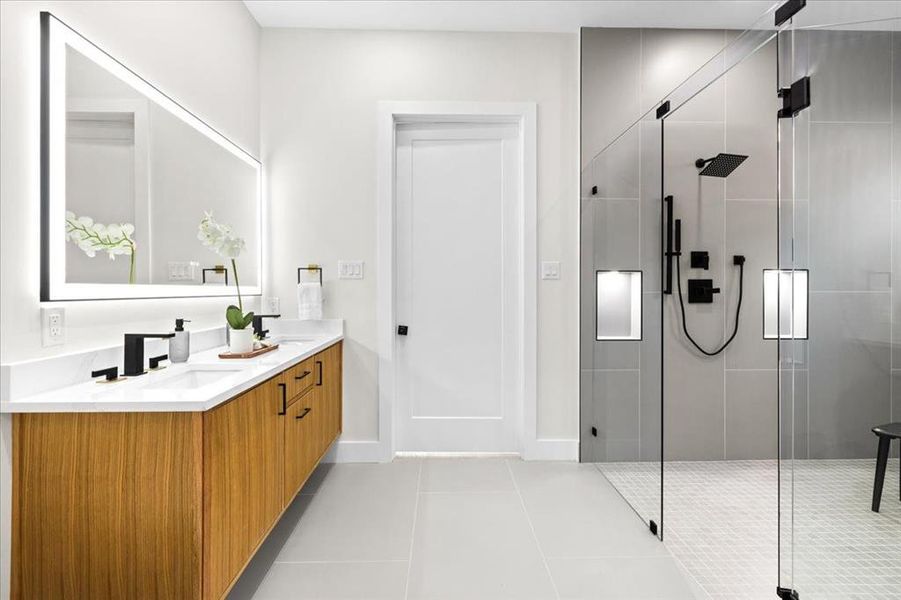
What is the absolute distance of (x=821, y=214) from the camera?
4.64ft

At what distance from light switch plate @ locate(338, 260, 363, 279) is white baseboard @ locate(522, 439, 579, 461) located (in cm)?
159

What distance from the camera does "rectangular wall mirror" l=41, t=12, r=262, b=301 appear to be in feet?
4.76

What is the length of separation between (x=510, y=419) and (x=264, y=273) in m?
1.89

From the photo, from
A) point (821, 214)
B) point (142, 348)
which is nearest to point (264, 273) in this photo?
point (142, 348)

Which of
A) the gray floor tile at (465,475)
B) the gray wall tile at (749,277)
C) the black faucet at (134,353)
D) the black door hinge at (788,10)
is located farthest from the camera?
the gray floor tile at (465,475)

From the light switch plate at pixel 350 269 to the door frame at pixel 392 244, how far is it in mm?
117

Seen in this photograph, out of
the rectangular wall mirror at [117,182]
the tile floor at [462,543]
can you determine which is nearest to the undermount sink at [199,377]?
the rectangular wall mirror at [117,182]

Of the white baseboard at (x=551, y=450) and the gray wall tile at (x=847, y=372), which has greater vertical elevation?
the gray wall tile at (x=847, y=372)

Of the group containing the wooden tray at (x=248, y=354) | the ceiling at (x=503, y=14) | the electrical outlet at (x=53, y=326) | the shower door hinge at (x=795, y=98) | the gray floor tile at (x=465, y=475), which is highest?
the ceiling at (x=503, y=14)

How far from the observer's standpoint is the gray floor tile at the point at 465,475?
2.63m

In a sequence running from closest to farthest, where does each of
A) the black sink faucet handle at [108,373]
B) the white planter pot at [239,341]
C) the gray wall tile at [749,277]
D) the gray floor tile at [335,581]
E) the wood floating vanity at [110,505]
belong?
the wood floating vanity at [110,505], the black sink faucet handle at [108,373], the gray floor tile at [335,581], the gray wall tile at [749,277], the white planter pot at [239,341]

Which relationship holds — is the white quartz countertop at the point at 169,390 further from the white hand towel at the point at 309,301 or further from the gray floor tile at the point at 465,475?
the gray floor tile at the point at 465,475

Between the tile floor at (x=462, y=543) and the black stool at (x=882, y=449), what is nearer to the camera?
the black stool at (x=882, y=449)

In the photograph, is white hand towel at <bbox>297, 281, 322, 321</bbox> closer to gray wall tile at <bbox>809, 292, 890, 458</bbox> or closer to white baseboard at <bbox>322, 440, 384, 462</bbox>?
white baseboard at <bbox>322, 440, 384, 462</bbox>
